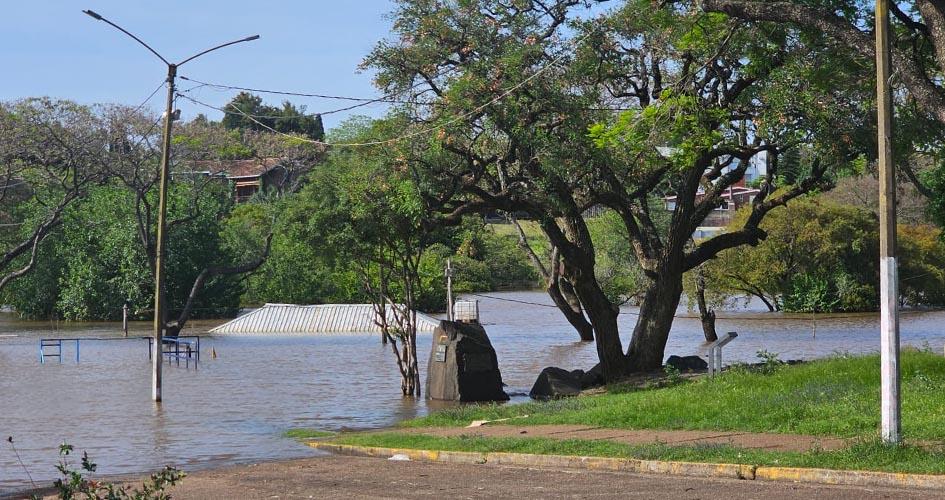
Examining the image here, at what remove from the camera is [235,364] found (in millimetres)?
42094

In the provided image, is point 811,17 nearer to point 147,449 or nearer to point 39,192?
point 147,449

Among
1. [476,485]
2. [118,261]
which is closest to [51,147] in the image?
[118,261]

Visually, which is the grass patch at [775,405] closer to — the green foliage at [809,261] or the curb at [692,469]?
the curb at [692,469]

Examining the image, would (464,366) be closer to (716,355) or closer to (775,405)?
(716,355)

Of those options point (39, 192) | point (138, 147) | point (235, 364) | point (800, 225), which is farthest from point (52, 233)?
point (800, 225)

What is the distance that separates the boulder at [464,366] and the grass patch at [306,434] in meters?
4.75

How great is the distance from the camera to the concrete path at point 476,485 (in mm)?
11938

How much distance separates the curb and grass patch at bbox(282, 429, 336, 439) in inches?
166

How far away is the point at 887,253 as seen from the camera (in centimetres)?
1348

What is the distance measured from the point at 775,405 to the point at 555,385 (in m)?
9.91

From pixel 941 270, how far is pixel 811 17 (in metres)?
51.8

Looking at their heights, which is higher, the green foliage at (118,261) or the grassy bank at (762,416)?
the green foliage at (118,261)

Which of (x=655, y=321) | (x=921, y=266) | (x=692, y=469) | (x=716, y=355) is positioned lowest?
(x=692, y=469)

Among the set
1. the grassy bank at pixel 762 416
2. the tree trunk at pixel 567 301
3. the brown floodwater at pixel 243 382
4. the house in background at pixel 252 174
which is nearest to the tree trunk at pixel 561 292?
the tree trunk at pixel 567 301
